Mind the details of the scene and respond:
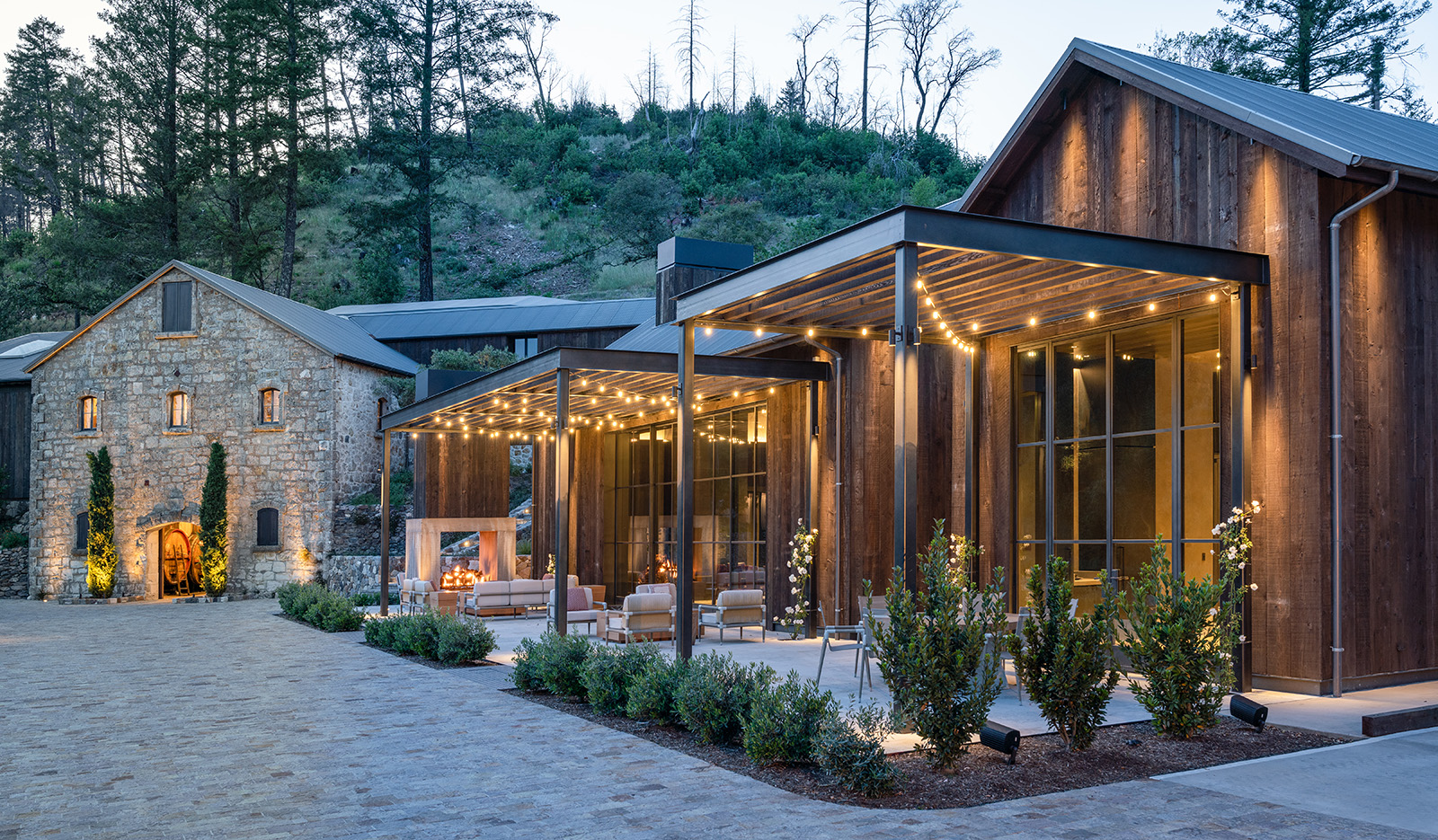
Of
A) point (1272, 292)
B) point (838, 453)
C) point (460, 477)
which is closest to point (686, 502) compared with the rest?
point (838, 453)

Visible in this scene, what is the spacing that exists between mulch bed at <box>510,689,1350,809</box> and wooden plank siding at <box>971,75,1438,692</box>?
4.92ft

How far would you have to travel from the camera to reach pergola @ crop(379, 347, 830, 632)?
38.3ft

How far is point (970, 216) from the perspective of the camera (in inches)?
277

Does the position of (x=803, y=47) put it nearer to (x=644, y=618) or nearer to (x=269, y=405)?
(x=269, y=405)

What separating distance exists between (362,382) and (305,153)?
1240cm

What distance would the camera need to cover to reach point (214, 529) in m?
25.9

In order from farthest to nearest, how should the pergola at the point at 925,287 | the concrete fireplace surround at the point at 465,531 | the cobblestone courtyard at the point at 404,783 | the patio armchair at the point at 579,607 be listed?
the concrete fireplace surround at the point at 465,531 < the patio armchair at the point at 579,607 < the pergola at the point at 925,287 < the cobblestone courtyard at the point at 404,783

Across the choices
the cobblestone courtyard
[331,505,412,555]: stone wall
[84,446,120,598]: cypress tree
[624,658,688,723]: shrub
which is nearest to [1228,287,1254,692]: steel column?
the cobblestone courtyard

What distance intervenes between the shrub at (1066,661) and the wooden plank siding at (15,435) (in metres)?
32.0

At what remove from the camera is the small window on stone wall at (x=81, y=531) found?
1069 inches

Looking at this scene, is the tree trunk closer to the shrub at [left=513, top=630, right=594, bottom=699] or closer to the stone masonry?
the stone masonry

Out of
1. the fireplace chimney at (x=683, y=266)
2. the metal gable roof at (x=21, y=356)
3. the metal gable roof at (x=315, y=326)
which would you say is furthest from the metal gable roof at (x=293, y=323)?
the fireplace chimney at (x=683, y=266)

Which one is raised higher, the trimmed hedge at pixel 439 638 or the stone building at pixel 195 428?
the stone building at pixel 195 428

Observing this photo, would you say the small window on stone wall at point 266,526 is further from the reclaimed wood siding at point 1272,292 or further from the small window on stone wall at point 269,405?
the reclaimed wood siding at point 1272,292
